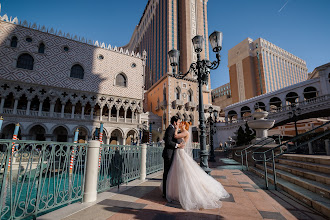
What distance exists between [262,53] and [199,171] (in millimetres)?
68138

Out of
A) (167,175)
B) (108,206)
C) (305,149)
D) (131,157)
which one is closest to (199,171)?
(167,175)

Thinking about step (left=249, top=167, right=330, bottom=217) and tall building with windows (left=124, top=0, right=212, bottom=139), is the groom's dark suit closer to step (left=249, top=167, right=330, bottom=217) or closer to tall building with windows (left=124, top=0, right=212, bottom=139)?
step (left=249, top=167, right=330, bottom=217)

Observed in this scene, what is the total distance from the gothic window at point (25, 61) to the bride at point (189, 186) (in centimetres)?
2392

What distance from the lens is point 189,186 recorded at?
327 cm

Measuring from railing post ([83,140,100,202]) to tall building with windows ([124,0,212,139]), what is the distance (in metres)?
23.8

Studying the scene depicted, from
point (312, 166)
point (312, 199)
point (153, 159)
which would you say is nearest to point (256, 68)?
point (153, 159)

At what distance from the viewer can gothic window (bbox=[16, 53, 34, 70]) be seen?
19348 millimetres

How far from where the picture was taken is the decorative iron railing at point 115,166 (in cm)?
471

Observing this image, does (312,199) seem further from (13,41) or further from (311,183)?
(13,41)

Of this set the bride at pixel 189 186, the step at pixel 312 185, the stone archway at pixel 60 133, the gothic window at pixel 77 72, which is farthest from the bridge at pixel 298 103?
the stone archway at pixel 60 133

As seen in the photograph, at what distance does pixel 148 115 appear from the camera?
28031 mm

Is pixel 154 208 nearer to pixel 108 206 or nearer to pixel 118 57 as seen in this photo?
pixel 108 206

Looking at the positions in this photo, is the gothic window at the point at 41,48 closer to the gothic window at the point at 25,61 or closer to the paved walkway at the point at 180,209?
the gothic window at the point at 25,61

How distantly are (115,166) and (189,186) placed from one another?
2.69 meters
